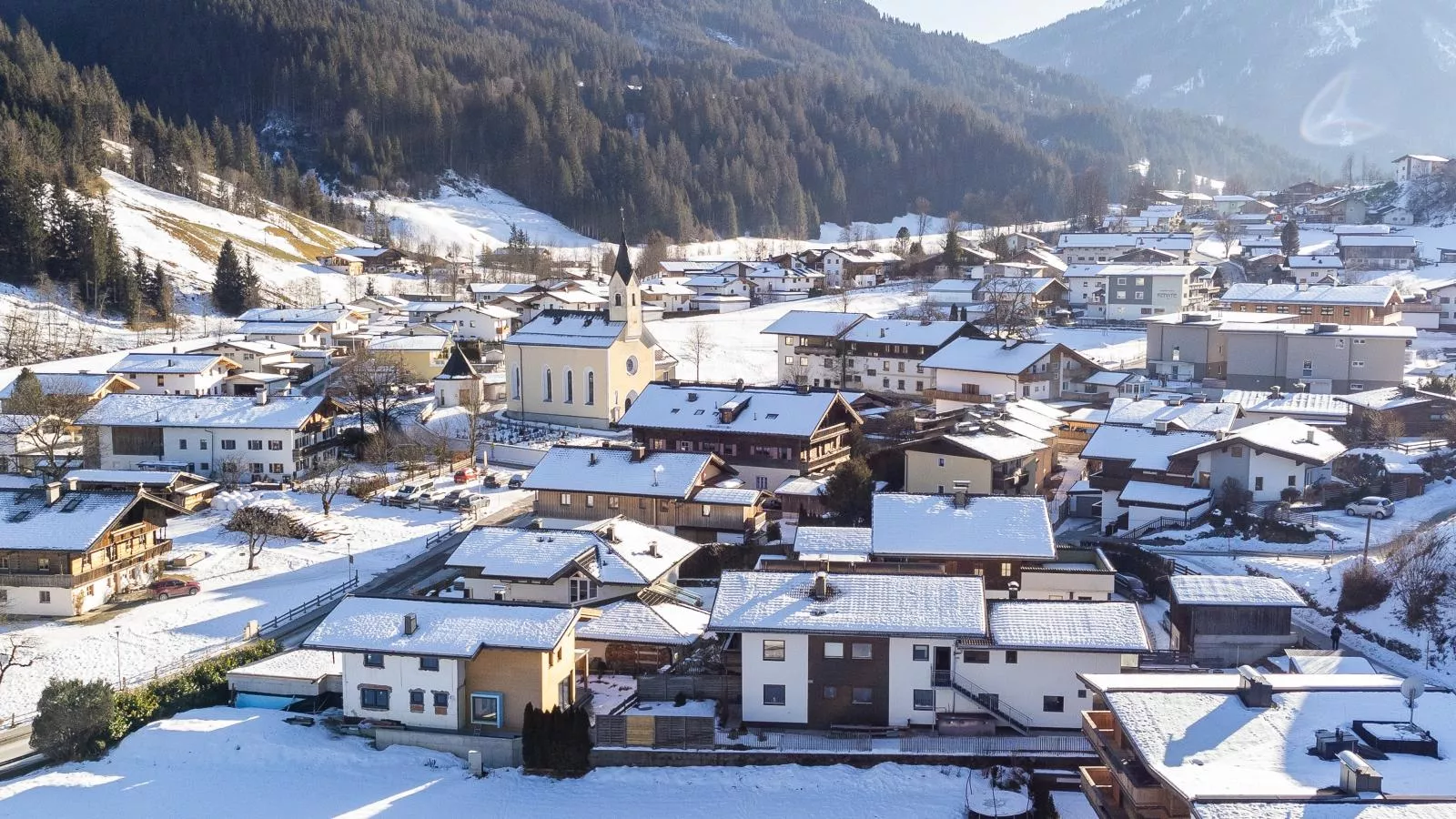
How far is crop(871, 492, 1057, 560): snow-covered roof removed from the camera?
26781 mm

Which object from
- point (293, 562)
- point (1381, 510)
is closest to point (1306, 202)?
point (1381, 510)

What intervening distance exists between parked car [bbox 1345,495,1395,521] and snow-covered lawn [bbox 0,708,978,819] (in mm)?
18403

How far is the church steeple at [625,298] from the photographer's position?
164 ft

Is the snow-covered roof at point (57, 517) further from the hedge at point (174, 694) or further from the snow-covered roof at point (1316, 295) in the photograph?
the snow-covered roof at point (1316, 295)

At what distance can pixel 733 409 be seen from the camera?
39.1 m

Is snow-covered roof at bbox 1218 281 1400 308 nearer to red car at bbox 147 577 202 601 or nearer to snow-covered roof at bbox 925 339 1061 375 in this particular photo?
snow-covered roof at bbox 925 339 1061 375

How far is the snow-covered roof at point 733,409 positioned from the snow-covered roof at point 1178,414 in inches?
349

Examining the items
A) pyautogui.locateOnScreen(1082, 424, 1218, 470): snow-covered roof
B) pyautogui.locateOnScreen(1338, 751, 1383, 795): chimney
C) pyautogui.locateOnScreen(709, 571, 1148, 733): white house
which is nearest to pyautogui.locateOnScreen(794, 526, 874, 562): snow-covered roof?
pyautogui.locateOnScreen(709, 571, 1148, 733): white house

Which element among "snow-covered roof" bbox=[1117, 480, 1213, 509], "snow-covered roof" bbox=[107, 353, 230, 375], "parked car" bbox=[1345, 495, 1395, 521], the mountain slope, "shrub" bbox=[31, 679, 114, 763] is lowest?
"shrub" bbox=[31, 679, 114, 763]

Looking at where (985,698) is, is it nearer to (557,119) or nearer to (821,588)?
(821,588)

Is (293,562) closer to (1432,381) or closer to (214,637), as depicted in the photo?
(214,637)

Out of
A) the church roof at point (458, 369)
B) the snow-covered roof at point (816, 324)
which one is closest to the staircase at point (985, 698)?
the church roof at point (458, 369)

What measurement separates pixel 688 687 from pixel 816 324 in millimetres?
34504

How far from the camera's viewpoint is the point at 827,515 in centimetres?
3512
